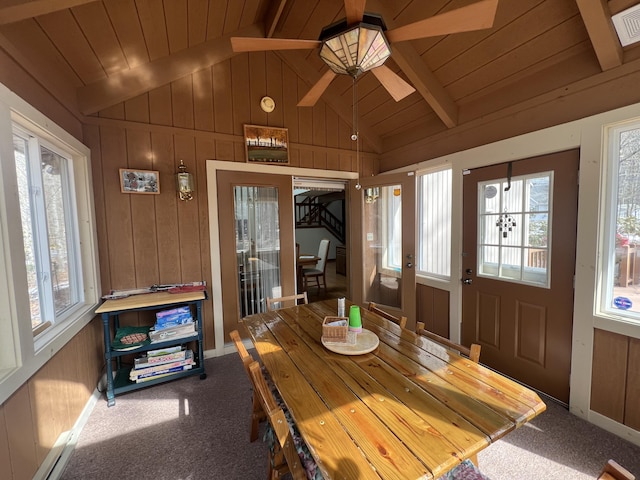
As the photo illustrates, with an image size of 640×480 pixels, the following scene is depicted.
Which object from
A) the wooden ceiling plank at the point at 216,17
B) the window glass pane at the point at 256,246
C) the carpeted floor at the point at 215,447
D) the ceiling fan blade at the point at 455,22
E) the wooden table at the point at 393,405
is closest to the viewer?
the wooden table at the point at 393,405

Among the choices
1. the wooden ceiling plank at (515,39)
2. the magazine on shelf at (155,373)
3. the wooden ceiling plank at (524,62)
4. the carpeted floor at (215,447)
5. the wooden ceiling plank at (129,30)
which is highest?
the wooden ceiling plank at (129,30)

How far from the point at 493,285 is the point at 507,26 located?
205cm

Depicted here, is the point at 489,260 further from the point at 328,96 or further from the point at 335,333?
the point at 328,96

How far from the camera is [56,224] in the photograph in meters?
1.98

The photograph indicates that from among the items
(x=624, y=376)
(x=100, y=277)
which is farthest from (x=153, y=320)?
(x=624, y=376)

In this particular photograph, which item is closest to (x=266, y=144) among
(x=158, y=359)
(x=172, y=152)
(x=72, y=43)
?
(x=172, y=152)

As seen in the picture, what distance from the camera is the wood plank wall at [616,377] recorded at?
1.71 m

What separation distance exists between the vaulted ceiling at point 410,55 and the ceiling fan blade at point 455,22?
0.34 m

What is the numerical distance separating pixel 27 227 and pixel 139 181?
1037 mm

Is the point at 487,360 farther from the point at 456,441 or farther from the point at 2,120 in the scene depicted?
the point at 2,120

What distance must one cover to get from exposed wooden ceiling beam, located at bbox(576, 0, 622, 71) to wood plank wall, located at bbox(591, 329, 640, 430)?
1773mm

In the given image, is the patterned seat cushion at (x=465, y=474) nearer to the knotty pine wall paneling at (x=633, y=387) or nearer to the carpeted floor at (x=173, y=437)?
the carpeted floor at (x=173, y=437)

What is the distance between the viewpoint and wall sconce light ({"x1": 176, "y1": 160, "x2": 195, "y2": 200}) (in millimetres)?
2600

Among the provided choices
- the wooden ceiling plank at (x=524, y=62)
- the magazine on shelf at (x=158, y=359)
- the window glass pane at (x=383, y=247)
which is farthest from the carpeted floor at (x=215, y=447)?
the wooden ceiling plank at (x=524, y=62)
